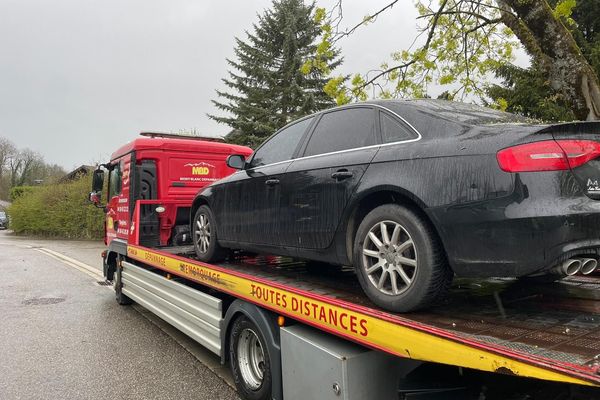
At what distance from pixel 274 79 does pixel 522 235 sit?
22.6 meters

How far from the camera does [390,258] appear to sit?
106 inches

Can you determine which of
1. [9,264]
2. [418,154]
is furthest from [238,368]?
[9,264]

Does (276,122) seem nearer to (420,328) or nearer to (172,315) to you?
(172,315)

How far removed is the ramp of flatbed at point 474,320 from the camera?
6.31ft

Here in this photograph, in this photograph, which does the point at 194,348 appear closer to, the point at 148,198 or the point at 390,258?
the point at 148,198

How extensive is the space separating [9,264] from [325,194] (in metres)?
13.4

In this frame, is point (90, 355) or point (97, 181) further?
point (97, 181)

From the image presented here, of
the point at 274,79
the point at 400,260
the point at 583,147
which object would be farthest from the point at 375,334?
the point at 274,79

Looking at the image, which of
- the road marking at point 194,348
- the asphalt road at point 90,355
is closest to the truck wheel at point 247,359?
the asphalt road at point 90,355

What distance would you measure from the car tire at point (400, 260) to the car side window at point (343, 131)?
652 millimetres

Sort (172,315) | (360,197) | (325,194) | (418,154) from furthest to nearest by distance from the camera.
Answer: (172,315), (325,194), (360,197), (418,154)

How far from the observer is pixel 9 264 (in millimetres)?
13305

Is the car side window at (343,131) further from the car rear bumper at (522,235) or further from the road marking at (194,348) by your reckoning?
the road marking at (194,348)

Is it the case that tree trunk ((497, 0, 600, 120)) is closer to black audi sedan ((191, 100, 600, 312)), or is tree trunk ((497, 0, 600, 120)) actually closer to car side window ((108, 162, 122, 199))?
black audi sedan ((191, 100, 600, 312))
